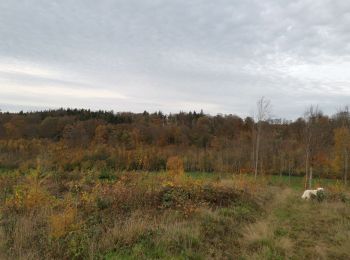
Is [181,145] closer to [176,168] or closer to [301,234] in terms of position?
[176,168]

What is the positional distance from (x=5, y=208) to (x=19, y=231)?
6.36 ft

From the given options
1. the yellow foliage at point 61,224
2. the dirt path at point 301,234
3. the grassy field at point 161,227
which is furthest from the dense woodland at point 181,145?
the dirt path at point 301,234

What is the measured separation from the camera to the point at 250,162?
33344mm

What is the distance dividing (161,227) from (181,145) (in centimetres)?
4196

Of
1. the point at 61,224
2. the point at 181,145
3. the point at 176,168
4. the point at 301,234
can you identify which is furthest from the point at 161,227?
the point at 181,145

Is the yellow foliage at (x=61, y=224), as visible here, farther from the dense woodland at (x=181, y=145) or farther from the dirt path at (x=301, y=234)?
the dense woodland at (x=181, y=145)

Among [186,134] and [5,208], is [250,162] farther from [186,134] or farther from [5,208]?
[5,208]

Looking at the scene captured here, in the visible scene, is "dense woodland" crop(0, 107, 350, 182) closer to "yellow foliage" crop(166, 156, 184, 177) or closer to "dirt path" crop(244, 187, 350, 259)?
"yellow foliage" crop(166, 156, 184, 177)

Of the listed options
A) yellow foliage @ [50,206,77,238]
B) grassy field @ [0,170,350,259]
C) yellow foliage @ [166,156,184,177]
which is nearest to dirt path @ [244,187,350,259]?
grassy field @ [0,170,350,259]

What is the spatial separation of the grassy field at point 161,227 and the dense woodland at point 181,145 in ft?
12.4

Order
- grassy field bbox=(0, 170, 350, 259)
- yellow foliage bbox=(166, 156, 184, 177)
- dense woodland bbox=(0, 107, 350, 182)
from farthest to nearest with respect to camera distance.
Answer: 1. dense woodland bbox=(0, 107, 350, 182)
2. yellow foliage bbox=(166, 156, 184, 177)
3. grassy field bbox=(0, 170, 350, 259)

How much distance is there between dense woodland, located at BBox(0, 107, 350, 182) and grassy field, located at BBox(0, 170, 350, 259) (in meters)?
3.79

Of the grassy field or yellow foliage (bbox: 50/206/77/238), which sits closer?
the grassy field

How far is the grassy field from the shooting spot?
501 centimetres
